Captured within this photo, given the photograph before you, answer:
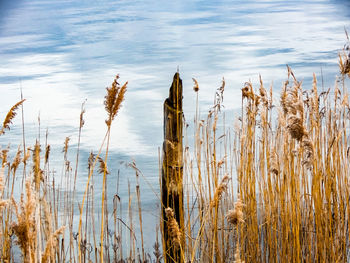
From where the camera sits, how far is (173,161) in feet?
8.09

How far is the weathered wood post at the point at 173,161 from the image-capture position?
2465mm

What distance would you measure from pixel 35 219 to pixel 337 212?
6.57ft

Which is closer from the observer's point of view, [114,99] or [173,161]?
[114,99]

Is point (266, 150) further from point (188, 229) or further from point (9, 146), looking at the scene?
point (9, 146)

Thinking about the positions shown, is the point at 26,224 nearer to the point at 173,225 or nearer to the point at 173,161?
the point at 173,225

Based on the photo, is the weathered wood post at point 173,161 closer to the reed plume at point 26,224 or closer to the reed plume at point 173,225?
the reed plume at point 173,225

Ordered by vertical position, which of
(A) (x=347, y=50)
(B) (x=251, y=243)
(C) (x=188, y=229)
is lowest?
(B) (x=251, y=243)

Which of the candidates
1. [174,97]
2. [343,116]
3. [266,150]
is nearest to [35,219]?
[174,97]

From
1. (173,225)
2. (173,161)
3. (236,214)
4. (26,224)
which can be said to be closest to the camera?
(26,224)

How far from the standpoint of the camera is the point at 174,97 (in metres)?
2.50

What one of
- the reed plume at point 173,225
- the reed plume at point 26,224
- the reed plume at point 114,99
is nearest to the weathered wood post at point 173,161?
the reed plume at point 173,225

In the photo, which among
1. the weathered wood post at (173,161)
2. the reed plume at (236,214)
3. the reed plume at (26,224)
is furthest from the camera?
the weathered wood post at (173,161)

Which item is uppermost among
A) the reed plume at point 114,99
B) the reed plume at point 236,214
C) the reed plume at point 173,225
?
the reed plume at point 114,99

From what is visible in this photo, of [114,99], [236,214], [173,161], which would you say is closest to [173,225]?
[236,214]
